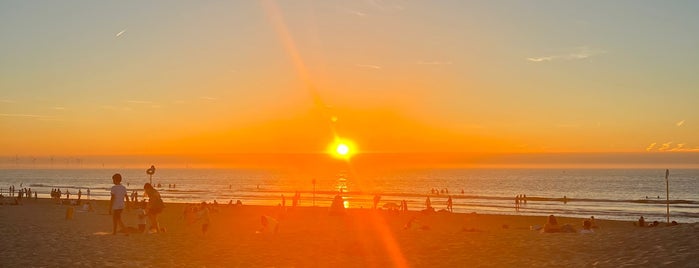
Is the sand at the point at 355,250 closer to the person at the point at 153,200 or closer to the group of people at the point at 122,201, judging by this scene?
the group of people at the point at 122,201

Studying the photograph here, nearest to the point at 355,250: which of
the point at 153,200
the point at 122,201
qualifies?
the point at 153,200

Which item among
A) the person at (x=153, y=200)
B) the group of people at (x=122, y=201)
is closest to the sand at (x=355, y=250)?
the group of people at (x=122, y=201)

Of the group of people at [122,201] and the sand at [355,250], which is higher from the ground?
the group of people at [122,201]

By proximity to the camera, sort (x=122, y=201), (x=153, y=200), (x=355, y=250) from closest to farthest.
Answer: (x=355, y=250) < (x=122, y=201) < (x=153, y=200)

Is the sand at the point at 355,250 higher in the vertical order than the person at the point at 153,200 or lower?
lower

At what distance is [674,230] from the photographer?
14469 mm

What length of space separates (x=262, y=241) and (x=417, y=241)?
4859 mm

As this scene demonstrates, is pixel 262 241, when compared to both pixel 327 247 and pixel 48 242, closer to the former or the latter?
pixel 327 247

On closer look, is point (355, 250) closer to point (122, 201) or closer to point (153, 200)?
point (153, 200)

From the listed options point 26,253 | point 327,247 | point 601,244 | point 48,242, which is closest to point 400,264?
point 327,247

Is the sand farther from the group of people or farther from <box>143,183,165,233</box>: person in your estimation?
<box>143,183,165,233</box>: person

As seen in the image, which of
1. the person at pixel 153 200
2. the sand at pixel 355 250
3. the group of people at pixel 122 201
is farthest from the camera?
the person at pixel 153 200

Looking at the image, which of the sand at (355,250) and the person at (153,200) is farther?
the person at (153,200)

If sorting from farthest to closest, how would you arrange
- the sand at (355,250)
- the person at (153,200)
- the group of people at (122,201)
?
the person at (153,200), the group of people at (122,201), the sand at (355,250)
